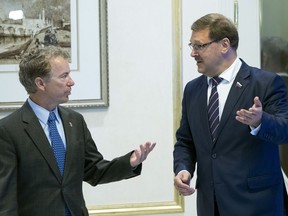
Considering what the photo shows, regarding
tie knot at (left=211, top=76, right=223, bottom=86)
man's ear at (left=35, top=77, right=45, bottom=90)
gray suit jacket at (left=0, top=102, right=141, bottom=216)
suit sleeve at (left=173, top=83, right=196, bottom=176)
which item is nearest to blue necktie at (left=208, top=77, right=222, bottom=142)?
tie knot at (left=211, top=76, right=223, bottom=86)

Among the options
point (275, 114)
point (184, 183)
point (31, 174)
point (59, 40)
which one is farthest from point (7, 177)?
point (59, 40)

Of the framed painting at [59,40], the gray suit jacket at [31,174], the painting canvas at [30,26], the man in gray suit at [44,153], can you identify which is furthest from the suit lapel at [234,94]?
the painting canvas at [30,26]

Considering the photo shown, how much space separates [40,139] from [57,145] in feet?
0.27

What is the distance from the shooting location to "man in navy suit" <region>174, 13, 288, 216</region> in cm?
195

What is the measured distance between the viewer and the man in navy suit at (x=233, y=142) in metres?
1.95

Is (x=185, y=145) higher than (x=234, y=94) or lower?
lower

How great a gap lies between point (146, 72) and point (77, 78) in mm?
411

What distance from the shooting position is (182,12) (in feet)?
9.47

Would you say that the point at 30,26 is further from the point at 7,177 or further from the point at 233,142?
the point at 233,142

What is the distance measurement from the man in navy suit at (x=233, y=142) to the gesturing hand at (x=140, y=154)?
6.8 inches

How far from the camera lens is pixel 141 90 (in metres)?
2.88

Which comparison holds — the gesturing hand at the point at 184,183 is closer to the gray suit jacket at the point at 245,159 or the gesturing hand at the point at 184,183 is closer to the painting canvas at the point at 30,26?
the gray suit jacket at the point at 245,159

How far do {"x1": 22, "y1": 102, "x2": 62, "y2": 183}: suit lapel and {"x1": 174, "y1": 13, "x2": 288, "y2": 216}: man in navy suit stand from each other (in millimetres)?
519

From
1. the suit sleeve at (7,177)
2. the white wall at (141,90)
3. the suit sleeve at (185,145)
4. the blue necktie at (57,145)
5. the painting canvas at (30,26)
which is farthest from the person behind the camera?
the white wall at (141,90)
